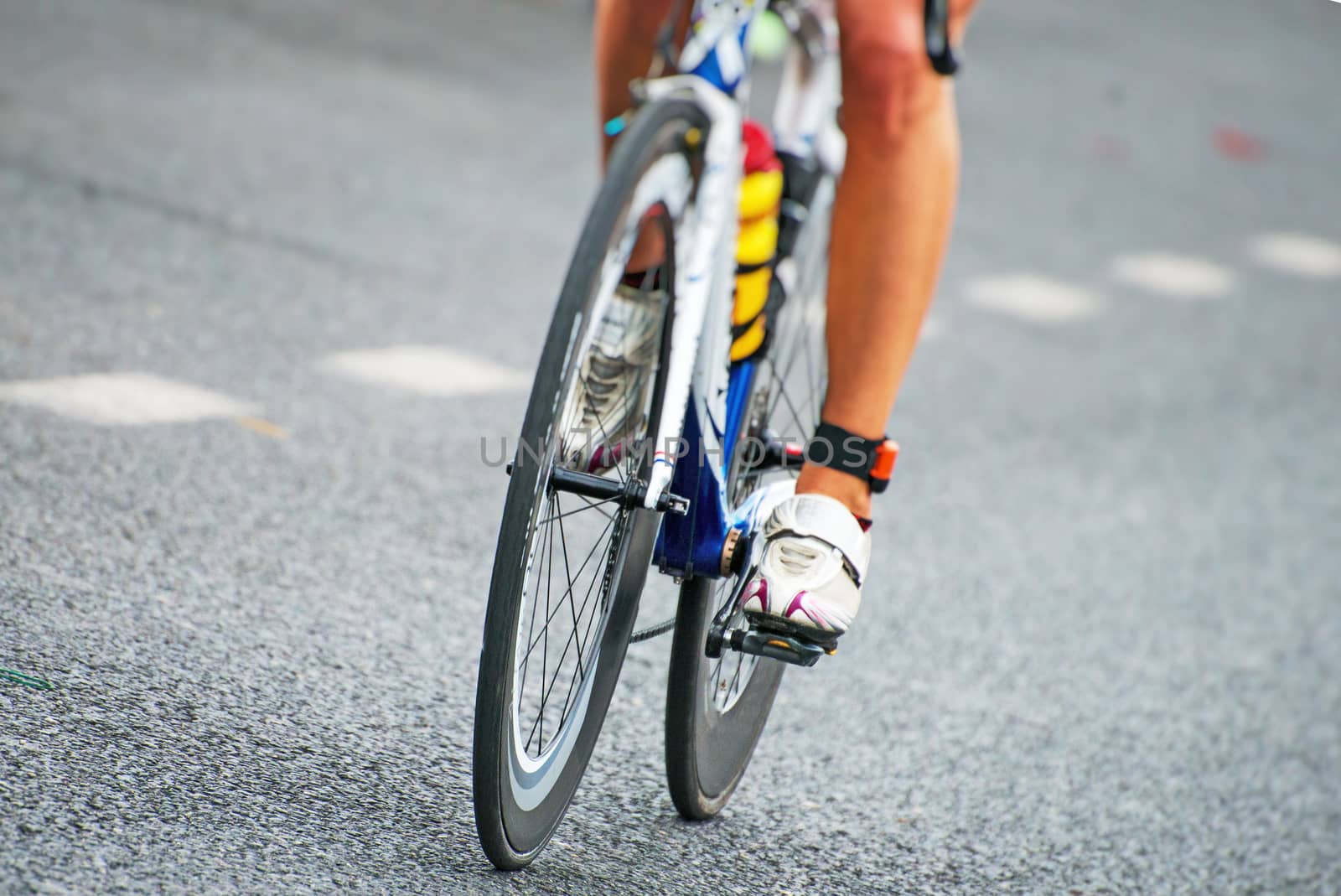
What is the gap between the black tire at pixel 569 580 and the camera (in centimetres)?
128

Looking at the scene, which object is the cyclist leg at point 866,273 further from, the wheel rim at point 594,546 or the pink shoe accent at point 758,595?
the wheel rim at point 594,546

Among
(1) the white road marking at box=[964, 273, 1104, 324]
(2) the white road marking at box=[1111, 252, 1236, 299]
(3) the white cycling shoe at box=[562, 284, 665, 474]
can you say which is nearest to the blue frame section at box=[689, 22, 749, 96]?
(3) the white cycling shoe at box=[562, 284, 665, 474]

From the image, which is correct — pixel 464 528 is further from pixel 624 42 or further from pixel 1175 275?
pixel 1175 275

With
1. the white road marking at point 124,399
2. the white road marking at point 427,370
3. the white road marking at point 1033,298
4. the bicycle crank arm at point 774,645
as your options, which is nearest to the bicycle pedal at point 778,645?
the bicycle crank arm at point 774,645

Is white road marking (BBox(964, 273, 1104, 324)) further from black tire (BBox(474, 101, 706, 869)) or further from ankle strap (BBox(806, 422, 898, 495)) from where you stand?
black tire (BBox(474, 101, 706, 869))

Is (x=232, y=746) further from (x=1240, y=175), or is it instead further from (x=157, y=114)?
(x=1240, y=175)

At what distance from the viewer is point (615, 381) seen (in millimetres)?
1494

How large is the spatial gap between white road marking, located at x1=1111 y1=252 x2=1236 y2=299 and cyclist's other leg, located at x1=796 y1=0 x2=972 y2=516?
10.8 feet

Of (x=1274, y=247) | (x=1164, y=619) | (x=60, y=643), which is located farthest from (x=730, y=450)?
(x=1274, y=247)

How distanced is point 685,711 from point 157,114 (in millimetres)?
3039

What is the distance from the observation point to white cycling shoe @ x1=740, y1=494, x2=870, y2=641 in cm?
151

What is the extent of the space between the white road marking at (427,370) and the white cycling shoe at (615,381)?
4.60 feet

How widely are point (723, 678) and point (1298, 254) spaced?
14.4 ft

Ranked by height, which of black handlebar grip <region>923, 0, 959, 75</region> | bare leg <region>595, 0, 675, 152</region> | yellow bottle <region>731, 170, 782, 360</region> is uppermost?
black handlebar grip <region>923, 0, 959, 75</region>
